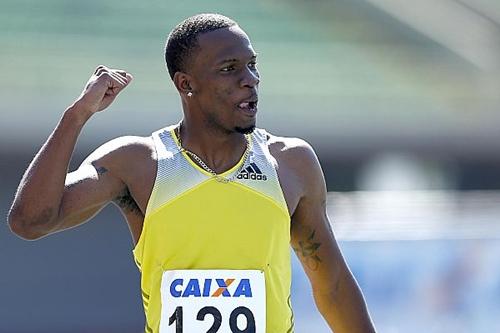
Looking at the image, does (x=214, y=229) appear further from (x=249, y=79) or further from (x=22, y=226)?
(x=22, y=226)

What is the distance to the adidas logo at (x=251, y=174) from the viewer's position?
12.0 ft

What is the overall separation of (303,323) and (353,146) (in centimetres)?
290

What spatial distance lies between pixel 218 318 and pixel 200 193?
38 cm

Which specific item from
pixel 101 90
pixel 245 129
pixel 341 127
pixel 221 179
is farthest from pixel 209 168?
pixel 341 127

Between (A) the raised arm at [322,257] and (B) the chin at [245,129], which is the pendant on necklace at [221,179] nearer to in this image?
(B) the chin at [245,129]

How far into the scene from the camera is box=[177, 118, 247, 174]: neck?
3703 millimetres

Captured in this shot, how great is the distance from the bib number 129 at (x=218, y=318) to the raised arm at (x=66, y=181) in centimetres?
40

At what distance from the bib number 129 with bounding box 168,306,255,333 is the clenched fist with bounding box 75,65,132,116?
632 mm

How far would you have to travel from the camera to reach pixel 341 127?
32.2 ft

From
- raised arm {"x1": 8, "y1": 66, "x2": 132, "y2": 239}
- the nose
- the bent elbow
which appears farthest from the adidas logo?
the bent elbow

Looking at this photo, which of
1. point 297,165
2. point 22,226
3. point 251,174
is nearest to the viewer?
point 22,226

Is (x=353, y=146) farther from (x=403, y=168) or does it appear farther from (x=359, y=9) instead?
(x=359, y=9)

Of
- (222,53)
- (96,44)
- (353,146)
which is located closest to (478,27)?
(353,146)

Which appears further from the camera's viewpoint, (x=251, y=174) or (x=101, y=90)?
(x=251, y=174)
